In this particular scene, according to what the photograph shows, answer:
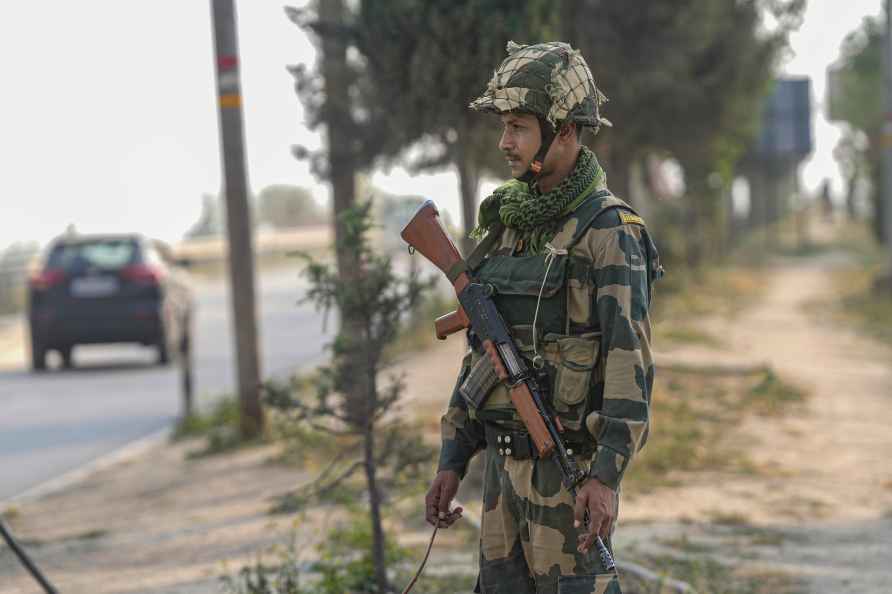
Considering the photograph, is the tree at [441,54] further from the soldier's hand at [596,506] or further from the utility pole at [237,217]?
the soldier's hand at [596,506]

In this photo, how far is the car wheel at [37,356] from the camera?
14.8 meters

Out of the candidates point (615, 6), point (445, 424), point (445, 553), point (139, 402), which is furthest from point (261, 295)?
point (445, 424)

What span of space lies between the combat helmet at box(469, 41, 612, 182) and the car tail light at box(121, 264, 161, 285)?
11.8 m

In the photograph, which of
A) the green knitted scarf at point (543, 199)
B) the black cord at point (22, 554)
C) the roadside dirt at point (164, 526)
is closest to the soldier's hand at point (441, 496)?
the green knitted scarf at point (543, 199)

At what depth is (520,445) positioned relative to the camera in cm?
327

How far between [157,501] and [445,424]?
4.73 metres

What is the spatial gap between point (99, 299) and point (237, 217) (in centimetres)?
552

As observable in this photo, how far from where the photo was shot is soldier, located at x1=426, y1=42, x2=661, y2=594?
10.1 feet

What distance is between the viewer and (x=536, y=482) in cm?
325

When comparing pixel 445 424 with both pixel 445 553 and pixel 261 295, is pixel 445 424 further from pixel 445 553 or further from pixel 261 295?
Answer: pixel 261 295

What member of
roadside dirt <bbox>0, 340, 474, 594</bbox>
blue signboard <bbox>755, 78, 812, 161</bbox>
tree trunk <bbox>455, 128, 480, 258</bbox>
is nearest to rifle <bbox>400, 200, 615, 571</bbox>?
roadside dirt <bbox>0, 340, 474, 594</bbox>

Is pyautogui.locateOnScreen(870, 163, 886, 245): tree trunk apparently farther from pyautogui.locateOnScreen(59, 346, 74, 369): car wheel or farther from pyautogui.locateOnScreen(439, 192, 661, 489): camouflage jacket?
pyautogui.locateOnScreen(439, 192, 661, 489): camouflage jacket

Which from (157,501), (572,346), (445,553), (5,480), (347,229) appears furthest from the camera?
(5,480)

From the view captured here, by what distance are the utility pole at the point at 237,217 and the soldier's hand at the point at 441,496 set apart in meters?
6.01
